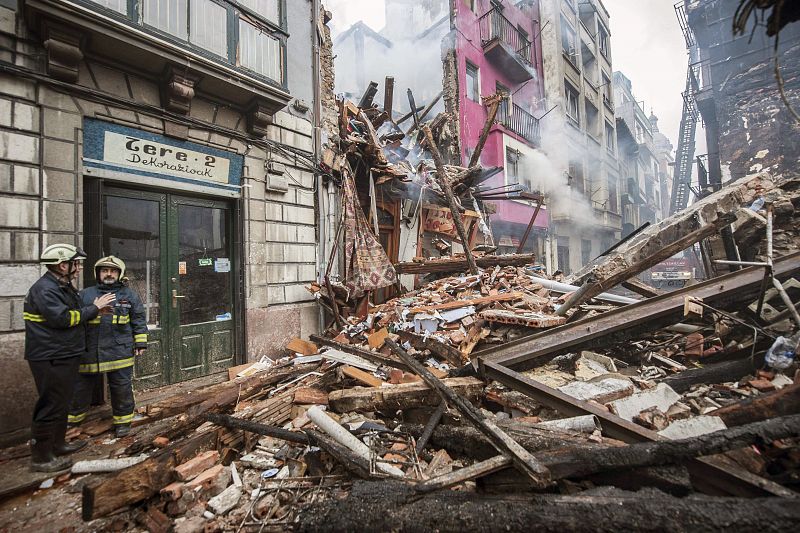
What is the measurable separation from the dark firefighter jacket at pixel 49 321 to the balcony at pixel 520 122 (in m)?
15.9

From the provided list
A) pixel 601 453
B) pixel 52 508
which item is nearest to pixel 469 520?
pixel 601 453

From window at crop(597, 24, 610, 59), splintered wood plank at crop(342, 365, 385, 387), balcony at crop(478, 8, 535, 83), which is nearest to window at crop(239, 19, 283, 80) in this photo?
splintered wood plank at crop(342, 365, 385, 387)

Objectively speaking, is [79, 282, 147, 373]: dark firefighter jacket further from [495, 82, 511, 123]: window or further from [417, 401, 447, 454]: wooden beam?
[495, 82, 511, 123]: window

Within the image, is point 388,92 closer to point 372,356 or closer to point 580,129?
point 372,356

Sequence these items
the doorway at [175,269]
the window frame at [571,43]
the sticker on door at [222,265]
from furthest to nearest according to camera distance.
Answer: the window frame at [571,43] < the sticker on door at [222,265] < the doorway at [175,269]

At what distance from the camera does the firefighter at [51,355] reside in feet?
11.0

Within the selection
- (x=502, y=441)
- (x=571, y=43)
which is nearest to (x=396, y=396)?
(x=502, y=441)

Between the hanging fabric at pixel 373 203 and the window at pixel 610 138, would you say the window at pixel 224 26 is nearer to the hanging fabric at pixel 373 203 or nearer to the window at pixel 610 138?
the hanging fabric at pixel 373 203

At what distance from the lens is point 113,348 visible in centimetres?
399

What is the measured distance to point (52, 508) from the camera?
2811 mm

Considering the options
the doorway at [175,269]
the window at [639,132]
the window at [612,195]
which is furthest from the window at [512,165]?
the window at [639,132]

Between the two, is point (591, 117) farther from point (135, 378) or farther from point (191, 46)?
point (135, 378)

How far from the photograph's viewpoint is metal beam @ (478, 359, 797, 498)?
6.36ft

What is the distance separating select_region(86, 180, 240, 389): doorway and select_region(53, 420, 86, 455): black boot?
58.1 inches
